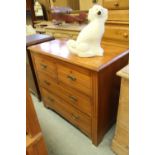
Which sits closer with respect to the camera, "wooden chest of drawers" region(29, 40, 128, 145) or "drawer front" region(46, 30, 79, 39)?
"wooden chest of drawers" region(29, 40, 128, 145)

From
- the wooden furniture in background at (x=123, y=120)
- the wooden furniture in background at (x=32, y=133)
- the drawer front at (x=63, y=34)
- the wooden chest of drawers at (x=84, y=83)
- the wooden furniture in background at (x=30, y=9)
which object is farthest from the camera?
the wooden furniture in background at (x=30, y=9)

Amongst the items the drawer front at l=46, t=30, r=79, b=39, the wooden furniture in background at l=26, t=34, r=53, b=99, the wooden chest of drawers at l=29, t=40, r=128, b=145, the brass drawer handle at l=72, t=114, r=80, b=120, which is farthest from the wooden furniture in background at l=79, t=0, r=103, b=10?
the brass drawer handle at l=72, t=114, r=80, b=120

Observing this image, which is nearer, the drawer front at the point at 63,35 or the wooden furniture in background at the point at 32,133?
the wooden furniture in background at the point at 32,133

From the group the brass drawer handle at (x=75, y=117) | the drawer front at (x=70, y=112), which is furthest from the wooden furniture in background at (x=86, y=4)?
the brass drawer handle at (x=75, y=117)

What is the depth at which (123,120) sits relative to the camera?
1.19 meters

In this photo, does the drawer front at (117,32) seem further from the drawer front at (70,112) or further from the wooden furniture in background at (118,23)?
the drawer front at (70,112)

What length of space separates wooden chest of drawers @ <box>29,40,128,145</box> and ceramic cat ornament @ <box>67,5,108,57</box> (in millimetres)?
63

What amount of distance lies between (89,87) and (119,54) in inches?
14.6

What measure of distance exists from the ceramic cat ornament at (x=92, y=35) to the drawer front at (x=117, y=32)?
0.41 m

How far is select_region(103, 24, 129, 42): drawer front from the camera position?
146 cm

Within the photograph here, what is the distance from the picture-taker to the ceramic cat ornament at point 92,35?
3.52ft

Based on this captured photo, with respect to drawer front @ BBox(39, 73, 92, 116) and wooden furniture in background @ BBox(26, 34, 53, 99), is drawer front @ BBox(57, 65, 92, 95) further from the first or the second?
wooden furniture in background @ BBox(26, 34, 53, 99)
